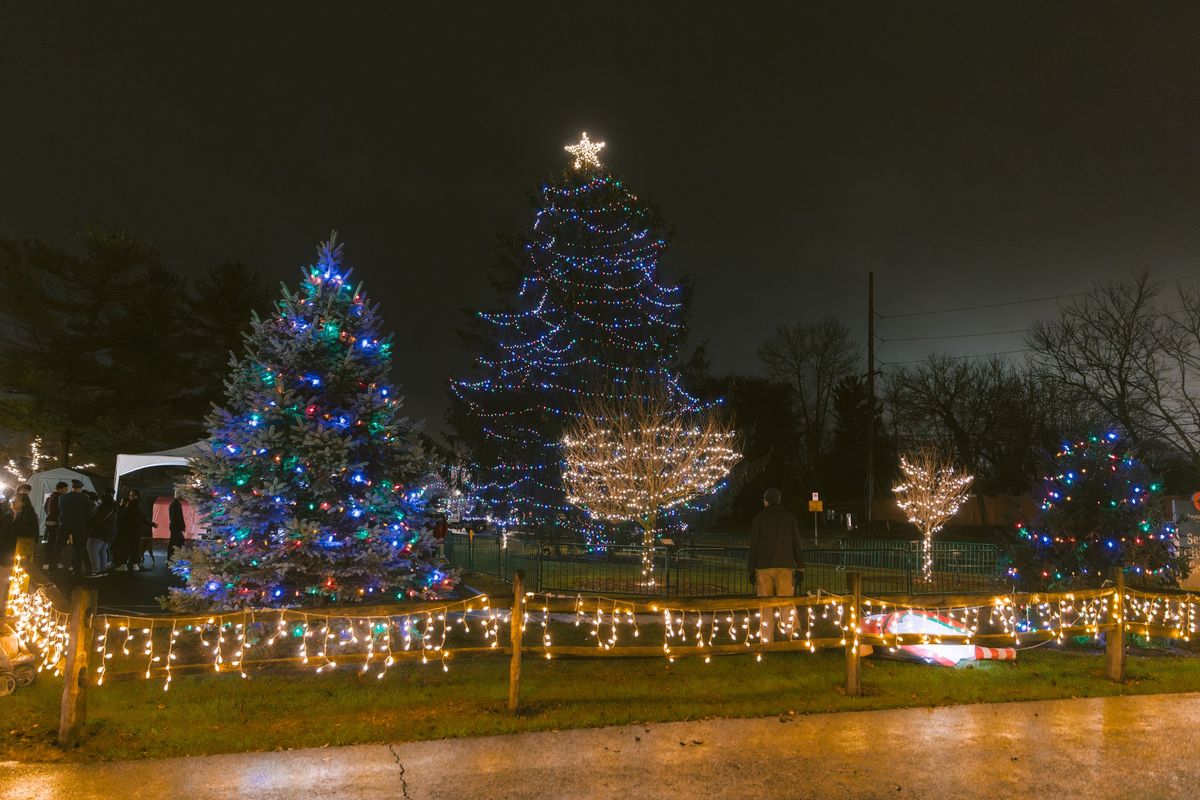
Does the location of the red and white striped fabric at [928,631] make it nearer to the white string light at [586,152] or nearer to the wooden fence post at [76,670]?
the wooden fence post at [76,670]

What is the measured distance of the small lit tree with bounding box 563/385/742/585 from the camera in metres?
20.6

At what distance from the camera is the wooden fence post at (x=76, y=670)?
20.1 ft

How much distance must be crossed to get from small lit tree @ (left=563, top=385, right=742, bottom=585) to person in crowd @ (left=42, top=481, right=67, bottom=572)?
11.2 metres

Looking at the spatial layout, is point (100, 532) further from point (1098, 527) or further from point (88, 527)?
point (1098, 527)

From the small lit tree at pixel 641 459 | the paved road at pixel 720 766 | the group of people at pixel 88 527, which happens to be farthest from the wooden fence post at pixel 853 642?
the small lit tree at pixel 641 459

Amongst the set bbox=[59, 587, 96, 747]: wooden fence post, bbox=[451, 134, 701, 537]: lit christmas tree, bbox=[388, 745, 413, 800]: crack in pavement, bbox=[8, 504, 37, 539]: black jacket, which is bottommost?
bbox=[388, 745, 413, 800]: crack in pavement

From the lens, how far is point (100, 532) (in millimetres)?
17344

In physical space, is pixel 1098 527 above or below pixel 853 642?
above

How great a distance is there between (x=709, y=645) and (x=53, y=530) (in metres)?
18.2

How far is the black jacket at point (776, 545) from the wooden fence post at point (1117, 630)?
3228 millimetres

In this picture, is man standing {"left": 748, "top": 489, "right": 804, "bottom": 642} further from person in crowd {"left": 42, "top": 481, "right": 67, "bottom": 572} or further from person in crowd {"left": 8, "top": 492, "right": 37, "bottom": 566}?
person in crowd {"left": 42, "top": 481, "right": 67, "bottom": 572}

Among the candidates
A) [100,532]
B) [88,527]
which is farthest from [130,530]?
[88,527]

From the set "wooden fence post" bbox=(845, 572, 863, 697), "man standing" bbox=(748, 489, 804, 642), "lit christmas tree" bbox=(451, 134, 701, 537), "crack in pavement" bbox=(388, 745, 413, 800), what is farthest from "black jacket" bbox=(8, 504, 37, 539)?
"lit christmas tree" bbox=(451, 134, 701, 537)

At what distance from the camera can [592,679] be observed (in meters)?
8.76
